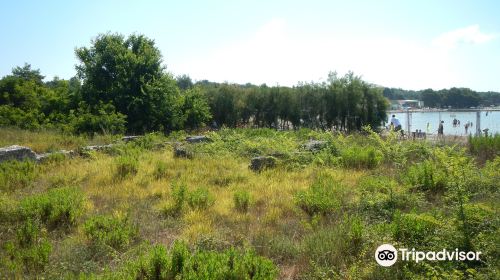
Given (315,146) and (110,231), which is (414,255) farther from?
(315,146)

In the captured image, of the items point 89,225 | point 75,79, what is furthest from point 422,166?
point 75,79

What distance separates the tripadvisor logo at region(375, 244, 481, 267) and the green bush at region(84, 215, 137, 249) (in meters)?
3.01

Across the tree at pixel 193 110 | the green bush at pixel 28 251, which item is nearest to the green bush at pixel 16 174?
the green bush at pixel 28 251

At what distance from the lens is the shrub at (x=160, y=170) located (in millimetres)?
9000

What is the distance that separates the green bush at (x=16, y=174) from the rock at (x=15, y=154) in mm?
501

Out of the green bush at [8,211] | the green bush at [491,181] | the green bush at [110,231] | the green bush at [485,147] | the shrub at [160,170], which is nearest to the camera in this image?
the green bush at [110,231]

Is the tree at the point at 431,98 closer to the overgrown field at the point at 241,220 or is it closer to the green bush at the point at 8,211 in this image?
the overgrown field at the point at 241,220

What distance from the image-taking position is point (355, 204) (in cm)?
601

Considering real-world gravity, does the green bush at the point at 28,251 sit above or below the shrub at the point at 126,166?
below

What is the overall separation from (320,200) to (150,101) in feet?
55.3

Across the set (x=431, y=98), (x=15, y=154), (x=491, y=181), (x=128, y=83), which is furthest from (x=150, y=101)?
(x=431, y=98)

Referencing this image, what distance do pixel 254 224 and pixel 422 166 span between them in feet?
13.5

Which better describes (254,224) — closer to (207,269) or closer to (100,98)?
(207,269)

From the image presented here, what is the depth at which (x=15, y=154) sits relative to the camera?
10086 millimetres
